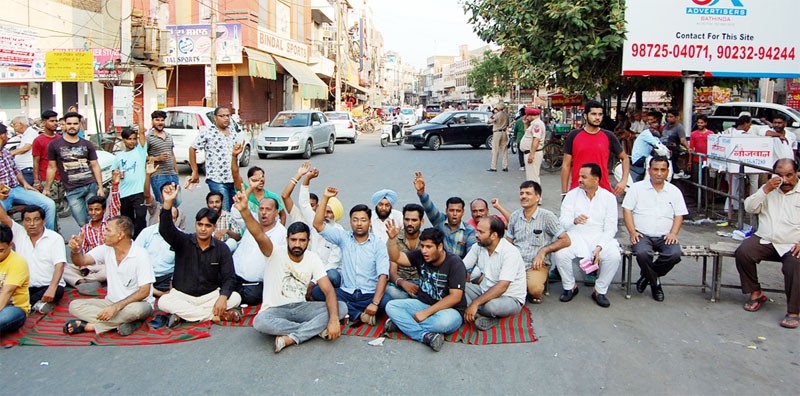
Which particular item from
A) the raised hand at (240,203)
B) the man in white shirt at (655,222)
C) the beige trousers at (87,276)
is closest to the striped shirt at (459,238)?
the man in white shirt at (655,222)

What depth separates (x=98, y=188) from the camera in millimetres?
7523

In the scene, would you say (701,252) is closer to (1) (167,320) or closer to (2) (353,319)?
(2) (353,319)

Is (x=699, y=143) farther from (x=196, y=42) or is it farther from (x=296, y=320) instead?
(x=196, y=42)

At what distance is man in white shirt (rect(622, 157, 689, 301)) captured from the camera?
5742 mm

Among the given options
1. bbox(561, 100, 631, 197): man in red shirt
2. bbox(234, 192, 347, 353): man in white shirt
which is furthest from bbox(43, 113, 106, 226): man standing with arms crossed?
bbox(561, 100, 631, 197): man in red shirt

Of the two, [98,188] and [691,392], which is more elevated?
[98,188]

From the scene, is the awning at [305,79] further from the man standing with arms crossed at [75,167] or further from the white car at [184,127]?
the man standing with arms crossed at [75,167]

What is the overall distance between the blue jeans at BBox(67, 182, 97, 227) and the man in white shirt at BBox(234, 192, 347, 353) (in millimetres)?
3563

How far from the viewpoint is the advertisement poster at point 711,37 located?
11.1 meters

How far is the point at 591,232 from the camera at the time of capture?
594cm

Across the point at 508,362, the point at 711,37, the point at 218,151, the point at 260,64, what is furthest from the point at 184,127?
the point at 260,64

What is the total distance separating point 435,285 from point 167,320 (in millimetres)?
2238

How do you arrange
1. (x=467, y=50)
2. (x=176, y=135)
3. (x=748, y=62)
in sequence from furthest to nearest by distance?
(x=467, y=50), (x=176, y=135), (x=748, y=62)

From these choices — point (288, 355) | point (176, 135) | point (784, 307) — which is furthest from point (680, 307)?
point (176, 135)
